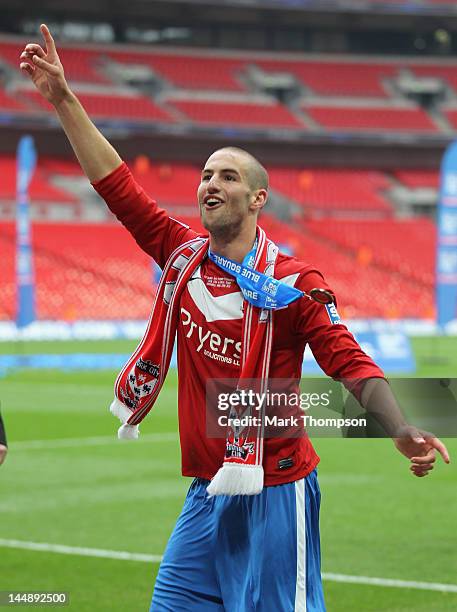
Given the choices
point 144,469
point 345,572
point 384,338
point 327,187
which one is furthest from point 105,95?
point 345,572

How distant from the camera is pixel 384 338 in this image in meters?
24.8

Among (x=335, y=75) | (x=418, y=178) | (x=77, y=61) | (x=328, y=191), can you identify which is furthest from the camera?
(x=335, y=75)

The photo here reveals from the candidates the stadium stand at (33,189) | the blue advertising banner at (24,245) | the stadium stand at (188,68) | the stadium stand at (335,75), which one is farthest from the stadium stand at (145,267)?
the blue advertising banner at (24,245)

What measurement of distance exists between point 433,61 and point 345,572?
5350 centimetres

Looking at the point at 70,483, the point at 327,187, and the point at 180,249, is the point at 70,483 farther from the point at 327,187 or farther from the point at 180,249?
the point at 327,187

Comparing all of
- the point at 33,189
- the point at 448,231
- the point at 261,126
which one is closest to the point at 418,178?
the point at 261,126

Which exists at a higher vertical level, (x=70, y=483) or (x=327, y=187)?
(x=327, y=187)

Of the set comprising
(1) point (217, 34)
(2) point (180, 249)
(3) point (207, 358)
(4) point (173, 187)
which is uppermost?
(1) point (217, 34)

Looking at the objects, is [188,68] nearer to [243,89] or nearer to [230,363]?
[243,89]

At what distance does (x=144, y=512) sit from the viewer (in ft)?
34.7

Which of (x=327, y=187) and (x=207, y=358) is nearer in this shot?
(x=207, y=358)

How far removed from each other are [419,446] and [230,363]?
78 cm

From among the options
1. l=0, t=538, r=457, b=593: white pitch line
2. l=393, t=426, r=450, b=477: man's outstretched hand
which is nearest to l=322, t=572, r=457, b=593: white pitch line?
l=0, t=538, r=457, b=593: white pitch line

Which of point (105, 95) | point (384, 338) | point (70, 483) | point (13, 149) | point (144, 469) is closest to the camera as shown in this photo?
point (70, 483)
